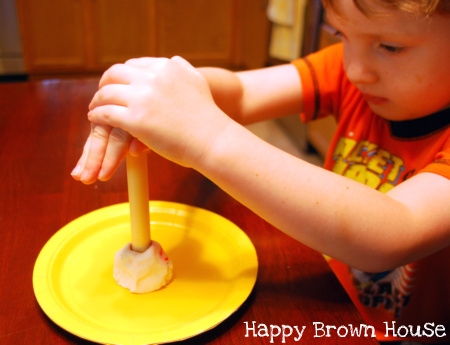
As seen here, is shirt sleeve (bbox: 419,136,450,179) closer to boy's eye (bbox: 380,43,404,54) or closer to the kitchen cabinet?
boy's eye (bbox: 380,43,404,54)

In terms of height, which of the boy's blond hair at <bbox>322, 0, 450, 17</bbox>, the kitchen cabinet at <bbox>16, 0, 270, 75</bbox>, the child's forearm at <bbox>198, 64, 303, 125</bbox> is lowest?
the kitchen cabinet at <bbox>16, 0, 270, 75</bbox>

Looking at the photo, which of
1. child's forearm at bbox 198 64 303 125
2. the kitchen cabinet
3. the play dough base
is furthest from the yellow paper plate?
the kitchen cabinet

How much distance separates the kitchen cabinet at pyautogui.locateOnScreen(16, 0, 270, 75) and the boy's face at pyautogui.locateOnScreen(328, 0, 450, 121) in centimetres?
217

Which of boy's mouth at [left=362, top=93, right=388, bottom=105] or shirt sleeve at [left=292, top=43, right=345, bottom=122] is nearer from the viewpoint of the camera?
boy's mouth at [left=362, top=93, right=388, bottom=105]

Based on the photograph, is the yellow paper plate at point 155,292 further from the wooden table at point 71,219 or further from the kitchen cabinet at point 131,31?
the kitchen cabinet at point 131,31

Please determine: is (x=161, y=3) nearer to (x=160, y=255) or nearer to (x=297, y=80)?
(x=297, y=80)

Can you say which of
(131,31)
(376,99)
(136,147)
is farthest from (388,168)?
(131,31)

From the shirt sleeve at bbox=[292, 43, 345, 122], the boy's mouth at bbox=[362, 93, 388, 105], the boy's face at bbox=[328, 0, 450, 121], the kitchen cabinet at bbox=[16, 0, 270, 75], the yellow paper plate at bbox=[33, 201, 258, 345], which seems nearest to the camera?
the yellow paper plate at bbox=[33, 201, 258, 345]

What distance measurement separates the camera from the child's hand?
0.47 m

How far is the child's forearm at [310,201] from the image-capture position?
476 mm

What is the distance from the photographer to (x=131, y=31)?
3.00 metres

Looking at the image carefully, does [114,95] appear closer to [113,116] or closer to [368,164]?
[113,116]

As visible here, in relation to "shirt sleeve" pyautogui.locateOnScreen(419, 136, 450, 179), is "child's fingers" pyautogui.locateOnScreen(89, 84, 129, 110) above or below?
above

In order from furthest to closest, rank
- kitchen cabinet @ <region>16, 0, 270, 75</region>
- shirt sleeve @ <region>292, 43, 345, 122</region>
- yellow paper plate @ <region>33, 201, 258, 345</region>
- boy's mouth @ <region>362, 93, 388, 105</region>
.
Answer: kitchen cabinet @ <region>16, 0, 270, 75</region>, shirt sleeve @ <region>292, 43, 345, 122</region>, boy's mouth @ <region>362, 93, 388, 105</region>, yellow paper plate @ <region>33, 201, 258, 345</region>
